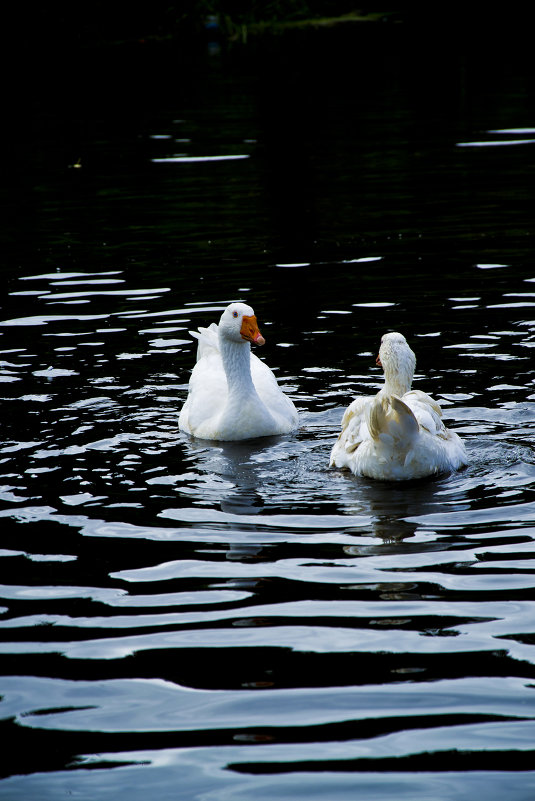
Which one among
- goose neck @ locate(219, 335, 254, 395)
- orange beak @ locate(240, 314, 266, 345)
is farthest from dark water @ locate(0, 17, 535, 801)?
orange beak @ locate(240, 314, 266, 345)

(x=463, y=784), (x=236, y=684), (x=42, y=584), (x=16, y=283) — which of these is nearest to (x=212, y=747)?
(x=236, y=684)

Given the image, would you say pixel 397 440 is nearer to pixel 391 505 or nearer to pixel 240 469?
pixel 391 505

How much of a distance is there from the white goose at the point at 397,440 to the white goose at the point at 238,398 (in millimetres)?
1152

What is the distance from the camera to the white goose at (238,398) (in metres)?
9.68

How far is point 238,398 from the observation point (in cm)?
983

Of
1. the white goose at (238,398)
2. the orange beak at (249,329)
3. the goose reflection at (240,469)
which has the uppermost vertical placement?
the orange beak at (249,329)

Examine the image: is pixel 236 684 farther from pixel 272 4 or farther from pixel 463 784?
pixel 272 4

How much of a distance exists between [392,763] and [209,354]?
22.8 feet

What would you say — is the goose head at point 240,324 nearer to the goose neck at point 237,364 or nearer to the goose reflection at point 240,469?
the goose neck at point 237,364

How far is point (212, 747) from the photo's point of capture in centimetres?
475

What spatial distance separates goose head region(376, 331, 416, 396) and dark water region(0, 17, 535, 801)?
75 cm

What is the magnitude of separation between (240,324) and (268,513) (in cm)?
283

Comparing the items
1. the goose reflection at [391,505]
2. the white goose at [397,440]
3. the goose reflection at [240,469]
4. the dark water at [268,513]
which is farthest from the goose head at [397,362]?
the goose reflection at [240,469]

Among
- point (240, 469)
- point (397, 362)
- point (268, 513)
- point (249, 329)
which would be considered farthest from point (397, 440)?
point (249, 329)
